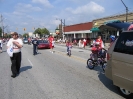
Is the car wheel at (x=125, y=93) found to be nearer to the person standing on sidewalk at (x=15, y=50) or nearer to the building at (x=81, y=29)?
the person standing on sidewalk at (x=15, y=50)

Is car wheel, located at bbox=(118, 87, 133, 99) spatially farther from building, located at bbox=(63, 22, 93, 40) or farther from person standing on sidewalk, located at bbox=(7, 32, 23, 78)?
building, located at bbox=(63, 22, 93, 40)

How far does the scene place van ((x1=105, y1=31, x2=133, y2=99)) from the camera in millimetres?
4781

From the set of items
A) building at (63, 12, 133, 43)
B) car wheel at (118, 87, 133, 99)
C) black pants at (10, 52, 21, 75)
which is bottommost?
car wheel at (118, 87, 133, 99)

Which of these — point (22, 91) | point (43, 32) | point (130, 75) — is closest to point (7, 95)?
point (22, 91)

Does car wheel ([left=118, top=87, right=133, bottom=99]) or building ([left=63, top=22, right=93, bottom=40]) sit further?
building ([left=63, top=22, right=93, bottom=40])

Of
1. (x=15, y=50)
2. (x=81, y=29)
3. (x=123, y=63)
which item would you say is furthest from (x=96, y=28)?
(x=123, y=63)

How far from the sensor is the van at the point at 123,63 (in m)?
4.78

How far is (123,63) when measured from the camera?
497cm

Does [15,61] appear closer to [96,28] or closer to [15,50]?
[15,50]

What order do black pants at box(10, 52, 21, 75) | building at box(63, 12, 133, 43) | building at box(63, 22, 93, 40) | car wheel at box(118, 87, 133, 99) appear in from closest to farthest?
car wheel at box(118, 87, 133, 99), black pants at box(10, 52, 21, 75), building at box(63, 12, 133, 43), building at box(63, 22, 93, 40)

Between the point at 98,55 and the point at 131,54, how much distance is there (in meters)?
4.51

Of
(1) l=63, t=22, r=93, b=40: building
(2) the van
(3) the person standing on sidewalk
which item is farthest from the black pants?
(1) l=63, t=22, r=93, b=40: building

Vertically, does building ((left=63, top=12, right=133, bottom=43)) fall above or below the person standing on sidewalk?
above

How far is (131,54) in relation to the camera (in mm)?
4773
